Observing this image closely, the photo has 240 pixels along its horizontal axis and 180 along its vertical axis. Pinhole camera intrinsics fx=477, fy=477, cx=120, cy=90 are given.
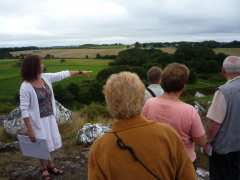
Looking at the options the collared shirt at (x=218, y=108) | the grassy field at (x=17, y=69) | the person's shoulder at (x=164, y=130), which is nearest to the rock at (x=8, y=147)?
the collared shirt at (x=218, y=108)

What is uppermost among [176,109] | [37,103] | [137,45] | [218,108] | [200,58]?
[176,109]

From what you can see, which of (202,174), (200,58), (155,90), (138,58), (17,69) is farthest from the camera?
(200,58)

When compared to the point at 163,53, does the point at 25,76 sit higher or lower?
higher

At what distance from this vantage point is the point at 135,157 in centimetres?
299

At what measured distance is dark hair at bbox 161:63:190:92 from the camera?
14.1 feet

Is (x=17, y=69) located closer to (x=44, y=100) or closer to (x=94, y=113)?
(x=94, y=113)

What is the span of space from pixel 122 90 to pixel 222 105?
2.10m

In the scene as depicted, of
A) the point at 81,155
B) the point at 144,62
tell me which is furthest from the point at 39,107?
the point at 144,62

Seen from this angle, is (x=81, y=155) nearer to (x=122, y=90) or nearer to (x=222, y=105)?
(x=222, y=105)

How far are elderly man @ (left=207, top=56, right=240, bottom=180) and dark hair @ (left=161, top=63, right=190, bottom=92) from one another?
66cm

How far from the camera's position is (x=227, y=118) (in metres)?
4.90

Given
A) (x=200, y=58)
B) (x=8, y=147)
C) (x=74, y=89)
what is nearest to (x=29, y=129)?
(x=8, y=147)

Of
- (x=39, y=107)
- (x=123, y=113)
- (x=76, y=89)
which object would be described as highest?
(x=123, y=113)

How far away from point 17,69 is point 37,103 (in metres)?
38.8
